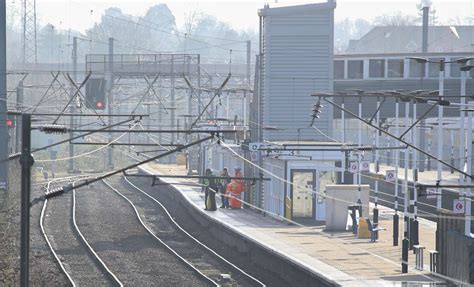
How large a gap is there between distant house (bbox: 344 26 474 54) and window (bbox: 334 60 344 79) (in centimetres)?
6017

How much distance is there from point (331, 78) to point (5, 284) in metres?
19.3

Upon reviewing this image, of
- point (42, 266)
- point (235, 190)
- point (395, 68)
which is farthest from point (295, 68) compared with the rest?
point (42, 266)

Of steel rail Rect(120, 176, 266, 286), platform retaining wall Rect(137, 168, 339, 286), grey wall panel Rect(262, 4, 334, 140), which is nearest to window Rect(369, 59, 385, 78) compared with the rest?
grey wall panel Rect(262, 4, 334, 140)

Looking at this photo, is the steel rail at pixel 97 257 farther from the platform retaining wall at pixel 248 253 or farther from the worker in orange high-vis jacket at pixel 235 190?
the worker in orange high-vis jacket at pixel 235 190

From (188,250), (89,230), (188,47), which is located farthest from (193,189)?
(188,47)

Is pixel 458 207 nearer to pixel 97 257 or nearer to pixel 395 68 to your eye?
pixel 97 257

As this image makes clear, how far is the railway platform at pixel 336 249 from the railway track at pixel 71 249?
3716 mm

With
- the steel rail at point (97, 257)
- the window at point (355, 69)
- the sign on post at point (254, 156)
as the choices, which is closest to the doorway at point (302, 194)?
the sign on post at point (254, 156)

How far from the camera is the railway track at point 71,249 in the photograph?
908 inches

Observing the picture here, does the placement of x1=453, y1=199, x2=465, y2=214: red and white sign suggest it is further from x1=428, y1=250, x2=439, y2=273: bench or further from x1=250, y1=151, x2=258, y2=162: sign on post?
x1=250, y1=151, x2=258, y2=162: sign on post

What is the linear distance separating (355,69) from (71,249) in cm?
1714

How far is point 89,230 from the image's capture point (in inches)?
1266

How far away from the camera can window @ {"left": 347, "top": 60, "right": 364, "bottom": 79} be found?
4153 cm

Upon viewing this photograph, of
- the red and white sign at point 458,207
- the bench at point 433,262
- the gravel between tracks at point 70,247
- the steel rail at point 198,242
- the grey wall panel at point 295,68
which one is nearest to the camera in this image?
the red and white sign at point 458,207
